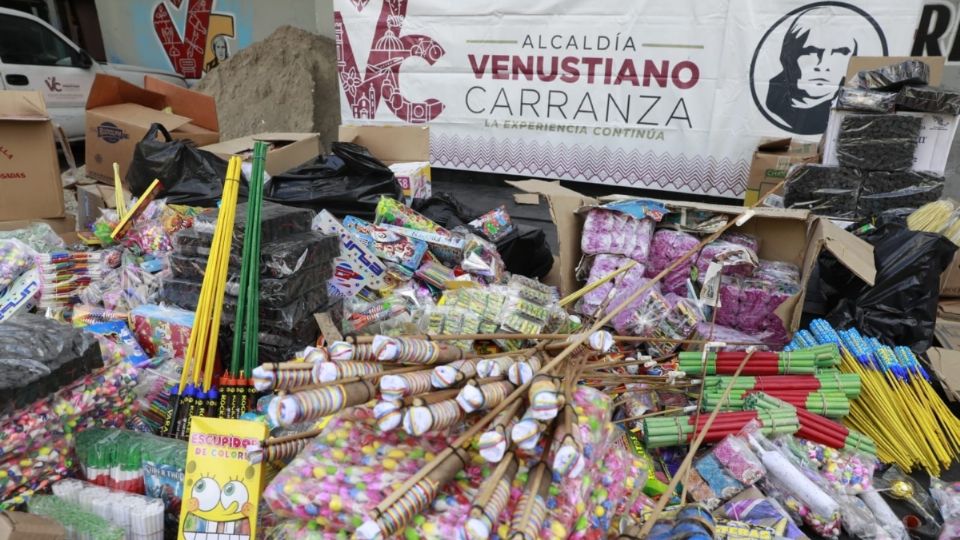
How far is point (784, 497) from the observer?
1.97 m

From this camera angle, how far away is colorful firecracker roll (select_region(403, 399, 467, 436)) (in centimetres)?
126

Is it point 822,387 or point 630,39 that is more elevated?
point 630,39

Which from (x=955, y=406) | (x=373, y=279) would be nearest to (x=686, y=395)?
(x=955, y=406)

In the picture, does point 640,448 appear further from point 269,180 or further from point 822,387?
point 269,180

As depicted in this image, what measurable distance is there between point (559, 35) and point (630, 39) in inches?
30.2

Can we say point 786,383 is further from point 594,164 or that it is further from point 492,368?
point 594,164

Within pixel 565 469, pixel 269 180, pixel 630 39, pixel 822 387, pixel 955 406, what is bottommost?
pixel 955 406

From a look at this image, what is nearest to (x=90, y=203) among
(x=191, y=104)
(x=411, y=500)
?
(x=191, y=104)

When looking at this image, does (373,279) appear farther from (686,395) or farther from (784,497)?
(784,497)

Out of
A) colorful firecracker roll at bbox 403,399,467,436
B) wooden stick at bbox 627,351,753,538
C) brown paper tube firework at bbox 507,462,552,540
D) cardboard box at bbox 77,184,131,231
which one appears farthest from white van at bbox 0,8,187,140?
wooden stick at bbox 627,351,753,538

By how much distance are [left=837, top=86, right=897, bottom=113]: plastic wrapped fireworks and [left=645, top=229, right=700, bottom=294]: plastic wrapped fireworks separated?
55.7 inches

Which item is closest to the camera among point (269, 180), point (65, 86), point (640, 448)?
point (640, 448)

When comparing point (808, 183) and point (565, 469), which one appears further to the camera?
point (808, 183)

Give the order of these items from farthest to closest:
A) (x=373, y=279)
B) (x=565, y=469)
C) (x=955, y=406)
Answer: (x=373, y=279) < (x=955, y=406) < (x=565, y=469)
